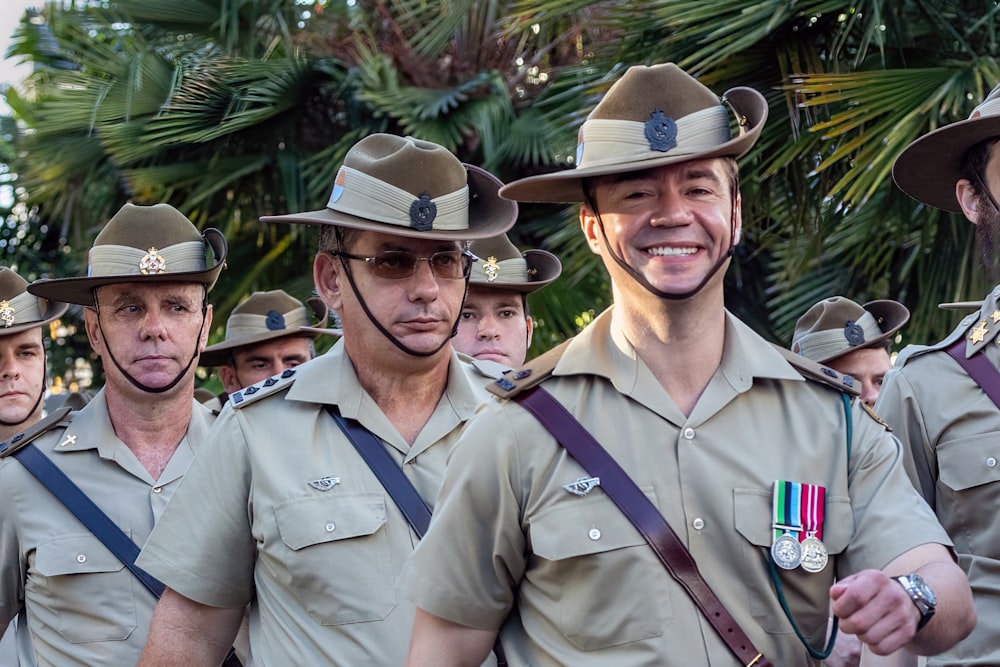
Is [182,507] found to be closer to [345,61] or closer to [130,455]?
[130,455]

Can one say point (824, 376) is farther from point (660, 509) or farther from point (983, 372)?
point (983, 372)

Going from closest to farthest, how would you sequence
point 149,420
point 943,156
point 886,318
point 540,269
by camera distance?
point 943,156, point 149,420, point 540,269, point 886,318

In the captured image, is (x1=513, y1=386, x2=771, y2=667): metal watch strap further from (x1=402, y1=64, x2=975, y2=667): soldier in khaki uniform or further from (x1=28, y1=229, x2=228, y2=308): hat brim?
(x1=28, y1=229, x2=228, y2=308): hat brim

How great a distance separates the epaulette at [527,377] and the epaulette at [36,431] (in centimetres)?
280

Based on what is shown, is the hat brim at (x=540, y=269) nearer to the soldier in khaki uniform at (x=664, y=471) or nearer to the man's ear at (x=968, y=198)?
the man's ear at (x=968, y=198)

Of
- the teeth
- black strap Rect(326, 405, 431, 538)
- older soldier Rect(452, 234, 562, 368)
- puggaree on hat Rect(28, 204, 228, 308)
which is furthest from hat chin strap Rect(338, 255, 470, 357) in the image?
older soldier Rect(452, 234, 562, 368)

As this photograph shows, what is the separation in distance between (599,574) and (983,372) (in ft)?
5.39

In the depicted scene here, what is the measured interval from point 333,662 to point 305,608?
0.56ft

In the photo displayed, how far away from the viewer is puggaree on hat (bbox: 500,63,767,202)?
3246 mm

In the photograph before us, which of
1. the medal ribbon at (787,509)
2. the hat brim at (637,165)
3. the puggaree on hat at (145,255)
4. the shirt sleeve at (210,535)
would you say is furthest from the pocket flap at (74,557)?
the medal ribbon at (787,509)

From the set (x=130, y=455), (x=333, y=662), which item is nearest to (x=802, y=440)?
(x=333, y=662)

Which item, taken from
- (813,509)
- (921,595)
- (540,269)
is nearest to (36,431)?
(540,269)

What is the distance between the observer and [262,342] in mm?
7867

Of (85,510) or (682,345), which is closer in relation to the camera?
(682,345)
